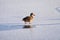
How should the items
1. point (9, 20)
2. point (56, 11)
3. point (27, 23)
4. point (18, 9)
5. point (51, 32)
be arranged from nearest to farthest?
point (51, 32)
point (27, 23)
point (9, 20)
point (56, 11)
point (18, 9)

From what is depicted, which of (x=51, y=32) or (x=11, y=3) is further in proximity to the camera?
(x=11, y=3)

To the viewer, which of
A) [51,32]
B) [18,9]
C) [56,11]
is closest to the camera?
[51,32]

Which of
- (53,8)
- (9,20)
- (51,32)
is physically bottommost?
(51,32)

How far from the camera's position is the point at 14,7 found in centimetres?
398

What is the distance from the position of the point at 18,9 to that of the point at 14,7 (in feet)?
0.55

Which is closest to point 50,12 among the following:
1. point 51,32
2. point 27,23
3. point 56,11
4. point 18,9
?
point 56,11

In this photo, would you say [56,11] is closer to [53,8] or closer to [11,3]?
[53,8]

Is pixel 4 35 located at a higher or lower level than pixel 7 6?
lower

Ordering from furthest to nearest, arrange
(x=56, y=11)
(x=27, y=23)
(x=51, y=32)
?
(x=56, y=11) < (x=27, y=23) < (x=51, y=32)

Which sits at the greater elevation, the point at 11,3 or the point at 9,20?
the point at 11,3

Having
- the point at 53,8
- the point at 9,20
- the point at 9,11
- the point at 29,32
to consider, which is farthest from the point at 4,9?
the point at 29,32

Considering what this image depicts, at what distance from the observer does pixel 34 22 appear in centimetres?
288

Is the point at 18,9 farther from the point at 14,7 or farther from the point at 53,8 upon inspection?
the point at 53,8

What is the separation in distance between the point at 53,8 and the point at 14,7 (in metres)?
0.90
